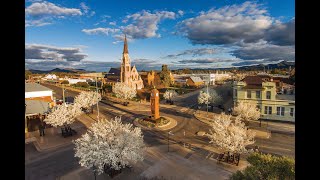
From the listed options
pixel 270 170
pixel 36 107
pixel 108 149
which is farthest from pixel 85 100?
pixel 270 170

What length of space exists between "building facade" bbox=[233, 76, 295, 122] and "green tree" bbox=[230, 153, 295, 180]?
29538 millimetres

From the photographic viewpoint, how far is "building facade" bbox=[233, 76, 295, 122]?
39.8m

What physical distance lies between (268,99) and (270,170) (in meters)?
30.7

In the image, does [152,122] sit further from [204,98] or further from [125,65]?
[125,65]

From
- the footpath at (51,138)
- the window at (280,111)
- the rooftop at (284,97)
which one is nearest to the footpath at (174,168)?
the footpath at (51,138)

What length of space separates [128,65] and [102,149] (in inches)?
2569

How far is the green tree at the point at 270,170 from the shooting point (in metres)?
13.1

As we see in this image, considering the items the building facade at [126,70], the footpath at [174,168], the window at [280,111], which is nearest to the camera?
the footpath at [174,168]

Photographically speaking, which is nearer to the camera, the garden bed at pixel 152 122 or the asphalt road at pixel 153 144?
the asphalt road at pixel 153 144

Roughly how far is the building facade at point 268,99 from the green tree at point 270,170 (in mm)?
29538

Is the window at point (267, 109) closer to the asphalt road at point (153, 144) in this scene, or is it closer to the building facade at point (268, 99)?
the building facade at point (268, 99)

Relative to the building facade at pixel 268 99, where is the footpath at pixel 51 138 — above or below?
below
